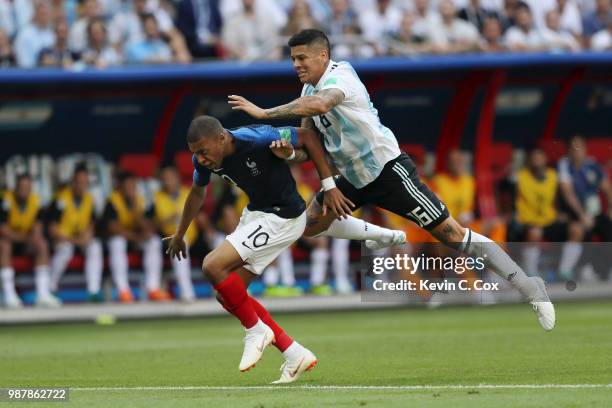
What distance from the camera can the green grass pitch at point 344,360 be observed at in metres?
8.29

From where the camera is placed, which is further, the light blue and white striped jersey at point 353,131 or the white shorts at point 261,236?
the light blue and white striped jersey at point 353,131

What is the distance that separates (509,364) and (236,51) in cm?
923

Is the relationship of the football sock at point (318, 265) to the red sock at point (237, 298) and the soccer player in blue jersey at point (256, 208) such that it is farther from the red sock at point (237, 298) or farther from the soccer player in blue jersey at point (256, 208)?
the red sock at point (237, 298)

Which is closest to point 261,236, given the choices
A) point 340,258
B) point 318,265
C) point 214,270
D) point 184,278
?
point 214,270

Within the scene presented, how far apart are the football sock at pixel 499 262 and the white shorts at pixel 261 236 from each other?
1.33 metres

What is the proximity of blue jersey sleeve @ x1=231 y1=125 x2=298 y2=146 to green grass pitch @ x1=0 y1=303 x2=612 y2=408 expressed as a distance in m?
1.70

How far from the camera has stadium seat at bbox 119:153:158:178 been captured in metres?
19.5

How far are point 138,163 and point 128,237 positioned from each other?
1314 mm

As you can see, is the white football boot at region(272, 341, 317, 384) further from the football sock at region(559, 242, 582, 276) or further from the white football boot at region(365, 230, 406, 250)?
the football sock at region(559, 242, 582, 276)

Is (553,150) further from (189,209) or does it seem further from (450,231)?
(189,209)

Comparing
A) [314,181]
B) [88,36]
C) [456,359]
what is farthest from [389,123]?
[456,359]

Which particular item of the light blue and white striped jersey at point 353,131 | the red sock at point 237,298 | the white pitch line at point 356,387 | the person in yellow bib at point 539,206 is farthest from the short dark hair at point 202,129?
the person in yellow bib at point 539,206

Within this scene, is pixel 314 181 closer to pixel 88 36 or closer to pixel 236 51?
pixel 236 51

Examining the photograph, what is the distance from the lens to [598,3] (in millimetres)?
20719
